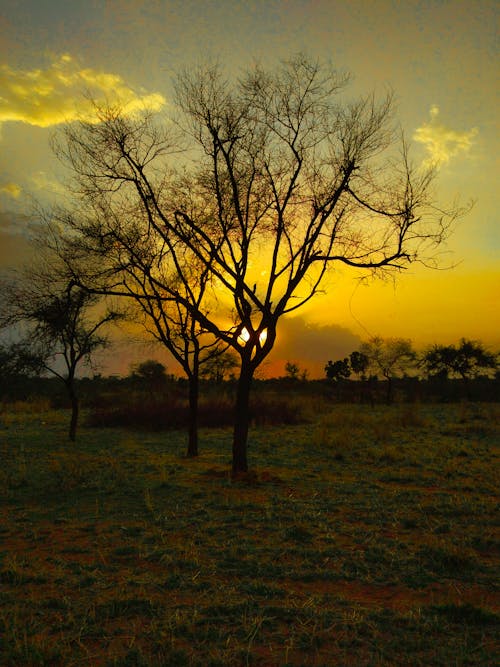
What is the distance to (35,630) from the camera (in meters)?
4.44

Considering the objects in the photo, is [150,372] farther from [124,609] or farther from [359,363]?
[124,609]

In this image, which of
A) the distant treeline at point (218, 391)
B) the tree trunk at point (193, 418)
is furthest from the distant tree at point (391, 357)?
the tree trunk at point (193, 418)

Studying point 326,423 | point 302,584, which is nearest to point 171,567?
point 302,584

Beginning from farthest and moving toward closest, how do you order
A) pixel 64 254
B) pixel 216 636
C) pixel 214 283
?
pixel 214 283 → pixel 64 254 → pixel 216 636

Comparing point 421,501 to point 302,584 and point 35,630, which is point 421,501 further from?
point 35,630

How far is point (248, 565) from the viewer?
6.19 meters

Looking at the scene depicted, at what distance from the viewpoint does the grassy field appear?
4203 mm

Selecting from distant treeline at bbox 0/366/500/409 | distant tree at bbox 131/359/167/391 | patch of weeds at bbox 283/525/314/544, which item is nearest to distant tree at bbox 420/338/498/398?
distant treeline at bbox 0/366/500/409

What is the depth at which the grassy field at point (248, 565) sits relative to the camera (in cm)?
420

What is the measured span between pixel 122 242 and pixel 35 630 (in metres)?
9.41

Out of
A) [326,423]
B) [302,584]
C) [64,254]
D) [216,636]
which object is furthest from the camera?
[326,423]

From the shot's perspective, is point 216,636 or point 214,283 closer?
point 216,636

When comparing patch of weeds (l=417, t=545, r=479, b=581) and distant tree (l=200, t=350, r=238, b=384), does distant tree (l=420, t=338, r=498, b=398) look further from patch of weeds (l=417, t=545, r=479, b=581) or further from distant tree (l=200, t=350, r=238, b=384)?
patch of weeds (l=417, t=545, r=479, b=581)

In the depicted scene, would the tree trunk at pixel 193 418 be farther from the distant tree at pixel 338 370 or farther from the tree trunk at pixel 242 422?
the distant tree at pixel 338 370
